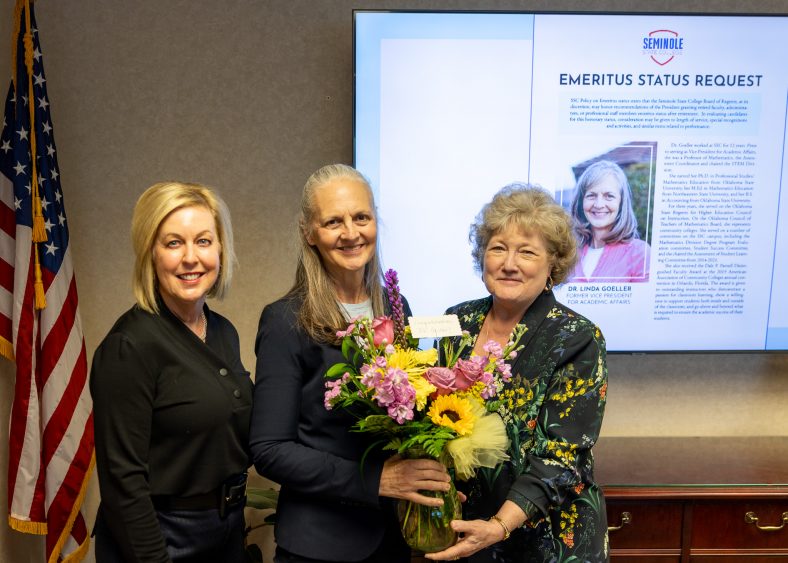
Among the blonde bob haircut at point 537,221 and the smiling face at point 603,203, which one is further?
the smiling face at point 603,203

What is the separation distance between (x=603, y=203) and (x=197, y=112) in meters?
1.63

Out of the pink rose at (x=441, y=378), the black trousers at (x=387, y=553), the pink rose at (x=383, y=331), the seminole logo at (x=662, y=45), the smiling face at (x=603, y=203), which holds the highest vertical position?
the seminole logo at (x=662, y=45)

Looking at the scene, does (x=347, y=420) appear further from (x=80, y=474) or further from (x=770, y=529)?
(x=770, y=529)

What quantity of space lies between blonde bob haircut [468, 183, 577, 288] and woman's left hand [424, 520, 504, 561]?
597 mm

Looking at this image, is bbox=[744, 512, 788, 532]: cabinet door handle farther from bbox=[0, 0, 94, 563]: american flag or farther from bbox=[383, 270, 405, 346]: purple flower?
bbox=[0, 0, 94, 563]: american flag

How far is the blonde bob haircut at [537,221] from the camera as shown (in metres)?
1.53

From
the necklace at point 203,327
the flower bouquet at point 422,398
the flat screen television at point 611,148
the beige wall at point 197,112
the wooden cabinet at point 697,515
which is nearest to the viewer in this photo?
the flower bouquet at point 422,398

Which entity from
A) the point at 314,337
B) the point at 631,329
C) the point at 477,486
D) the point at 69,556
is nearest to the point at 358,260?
the point at 314,337

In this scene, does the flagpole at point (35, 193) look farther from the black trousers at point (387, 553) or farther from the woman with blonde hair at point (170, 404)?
the black trousers at point (387, 553)

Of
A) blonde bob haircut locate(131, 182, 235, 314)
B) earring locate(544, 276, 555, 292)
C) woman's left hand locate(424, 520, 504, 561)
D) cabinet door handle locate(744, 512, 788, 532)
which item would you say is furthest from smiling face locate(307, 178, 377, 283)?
cabinet door handle locate(744, 512, 788, 532)

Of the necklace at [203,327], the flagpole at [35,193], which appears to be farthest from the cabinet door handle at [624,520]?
the flagpole at [35,193]

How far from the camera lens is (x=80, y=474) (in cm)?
239

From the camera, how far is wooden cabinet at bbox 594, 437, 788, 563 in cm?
222

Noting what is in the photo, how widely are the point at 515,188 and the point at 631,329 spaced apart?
47.8 inches
